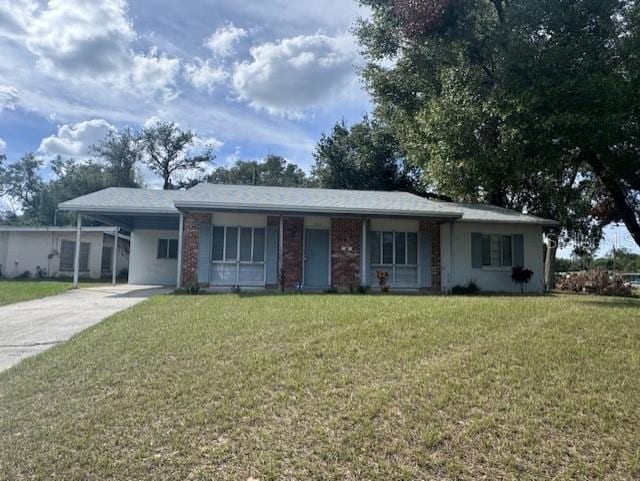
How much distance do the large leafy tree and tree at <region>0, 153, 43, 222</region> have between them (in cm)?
4185

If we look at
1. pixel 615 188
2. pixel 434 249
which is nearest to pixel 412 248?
pixel 434 249

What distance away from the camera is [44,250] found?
22.7 meters

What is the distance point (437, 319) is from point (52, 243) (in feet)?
72.1

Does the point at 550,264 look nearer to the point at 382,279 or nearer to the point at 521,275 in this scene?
the point at 521,275

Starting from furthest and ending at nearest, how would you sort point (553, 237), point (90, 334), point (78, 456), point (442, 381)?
1. point (553, 237)
2. point (90, 334)
3. point (442, 381)
4. point (78, 456)

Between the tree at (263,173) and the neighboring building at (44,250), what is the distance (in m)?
22.3

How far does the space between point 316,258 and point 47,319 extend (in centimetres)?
813

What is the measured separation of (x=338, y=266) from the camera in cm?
1492

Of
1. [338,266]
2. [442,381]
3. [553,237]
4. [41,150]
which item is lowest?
[442,381]

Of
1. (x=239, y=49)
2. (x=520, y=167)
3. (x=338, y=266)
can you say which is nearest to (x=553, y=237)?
(x=520, y=167)

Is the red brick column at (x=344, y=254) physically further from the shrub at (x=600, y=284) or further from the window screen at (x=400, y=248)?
the shrub at (x=600, y=284)

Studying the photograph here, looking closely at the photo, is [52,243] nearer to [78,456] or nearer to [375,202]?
[375,202]

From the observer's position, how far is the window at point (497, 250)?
15898 mm

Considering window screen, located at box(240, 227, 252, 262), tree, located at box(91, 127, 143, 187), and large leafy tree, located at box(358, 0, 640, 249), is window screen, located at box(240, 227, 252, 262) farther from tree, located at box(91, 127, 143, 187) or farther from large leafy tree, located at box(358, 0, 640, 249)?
tree, located at box(91, 127, 143, 187)
